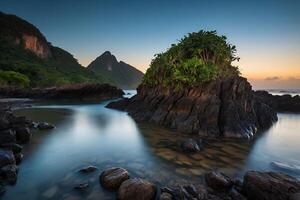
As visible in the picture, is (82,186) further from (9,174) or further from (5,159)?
(5,159)

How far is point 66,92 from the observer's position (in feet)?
263

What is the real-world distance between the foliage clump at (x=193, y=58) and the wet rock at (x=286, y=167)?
1756 cm

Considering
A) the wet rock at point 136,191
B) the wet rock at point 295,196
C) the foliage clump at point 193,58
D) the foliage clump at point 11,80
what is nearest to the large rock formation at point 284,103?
the foliage clump at point 193,58

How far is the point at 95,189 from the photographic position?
11188mm

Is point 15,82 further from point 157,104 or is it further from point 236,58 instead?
point 236,58

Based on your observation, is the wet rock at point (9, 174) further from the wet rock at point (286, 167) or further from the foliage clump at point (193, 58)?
the foliage clump at point (193, 58)

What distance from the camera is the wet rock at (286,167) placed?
15.4 metres

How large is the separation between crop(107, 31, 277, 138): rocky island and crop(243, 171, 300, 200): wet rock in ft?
44.1

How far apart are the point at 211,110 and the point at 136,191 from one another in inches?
723

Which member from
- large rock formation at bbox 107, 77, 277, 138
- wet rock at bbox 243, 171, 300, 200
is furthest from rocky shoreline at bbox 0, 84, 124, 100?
wet rock at bbox 243, 171, 300, 200

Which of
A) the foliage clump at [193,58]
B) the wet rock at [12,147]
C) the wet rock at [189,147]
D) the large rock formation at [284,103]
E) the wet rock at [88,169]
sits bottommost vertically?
the wet rock at [88,169]

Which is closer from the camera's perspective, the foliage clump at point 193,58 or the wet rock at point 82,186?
the wet rock at point 82,186

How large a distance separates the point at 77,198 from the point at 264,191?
8.30m

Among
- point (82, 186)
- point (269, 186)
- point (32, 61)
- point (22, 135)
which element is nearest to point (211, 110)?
point (269, 186)
